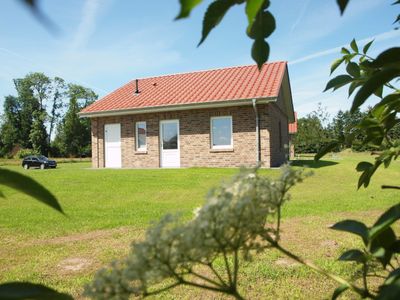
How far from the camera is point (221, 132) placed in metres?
17.5

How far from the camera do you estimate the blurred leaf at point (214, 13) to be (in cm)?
59

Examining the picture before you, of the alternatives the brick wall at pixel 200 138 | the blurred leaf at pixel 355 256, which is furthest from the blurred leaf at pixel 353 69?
the brick wall at pixel 200 138

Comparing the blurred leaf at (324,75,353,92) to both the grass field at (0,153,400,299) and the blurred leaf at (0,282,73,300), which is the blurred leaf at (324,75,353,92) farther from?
the blurred leaf at (0,282,73,300)

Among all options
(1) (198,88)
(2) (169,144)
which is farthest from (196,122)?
(1) (198,88)

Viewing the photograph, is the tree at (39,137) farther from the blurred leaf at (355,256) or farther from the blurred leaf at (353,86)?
the blurred leaf at (355,256)

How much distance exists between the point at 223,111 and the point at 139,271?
16.9 m

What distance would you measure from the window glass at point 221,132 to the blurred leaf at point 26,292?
1673cm

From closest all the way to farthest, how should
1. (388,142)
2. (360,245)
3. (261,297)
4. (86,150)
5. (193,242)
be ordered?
(193,242) → (388,142) → (261,297) → (360,245) → (86,150)

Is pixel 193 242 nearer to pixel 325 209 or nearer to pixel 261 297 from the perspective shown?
pixel 261 297

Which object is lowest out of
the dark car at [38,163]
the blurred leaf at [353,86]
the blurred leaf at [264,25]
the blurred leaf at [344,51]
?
the dark car at [38,163]

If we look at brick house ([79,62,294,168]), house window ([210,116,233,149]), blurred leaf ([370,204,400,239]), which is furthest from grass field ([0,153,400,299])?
house window ([210,116,233,149])

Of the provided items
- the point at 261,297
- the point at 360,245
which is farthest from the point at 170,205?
the point at 261,297

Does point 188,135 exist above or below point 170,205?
above

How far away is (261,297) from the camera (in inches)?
137
